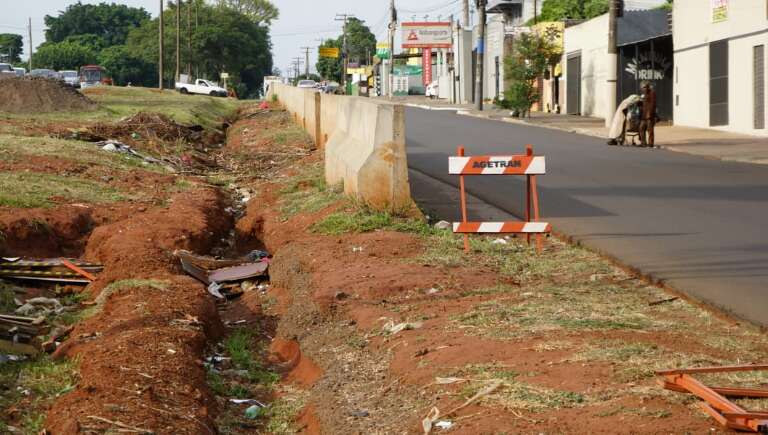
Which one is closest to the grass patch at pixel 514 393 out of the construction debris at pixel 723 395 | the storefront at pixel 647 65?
the construction debris at pixel 723 395

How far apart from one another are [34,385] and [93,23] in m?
161

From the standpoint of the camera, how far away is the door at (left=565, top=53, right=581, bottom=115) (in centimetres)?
5391

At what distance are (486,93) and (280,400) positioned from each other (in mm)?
74221

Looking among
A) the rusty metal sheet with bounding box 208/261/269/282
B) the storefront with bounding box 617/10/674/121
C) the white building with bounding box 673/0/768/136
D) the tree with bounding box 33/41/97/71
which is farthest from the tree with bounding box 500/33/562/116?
the tree with bounding box 33/41/97/71

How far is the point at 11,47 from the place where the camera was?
174m

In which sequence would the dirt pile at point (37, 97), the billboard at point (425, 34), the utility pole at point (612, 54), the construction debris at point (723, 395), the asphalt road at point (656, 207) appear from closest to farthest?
1. the construction debris at point (723, 395)
2. the asphalt road at point (656, 207)
3. the dirt pile at point (37, 97)
4. the utility pole at point (612, 54)
5. the billboard at point (425, 34)

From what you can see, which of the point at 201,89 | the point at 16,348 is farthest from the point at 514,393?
the point at 201,89

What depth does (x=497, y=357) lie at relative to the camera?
6.89 meters

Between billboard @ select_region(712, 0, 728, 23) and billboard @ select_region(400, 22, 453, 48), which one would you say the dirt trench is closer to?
billboard @ select_region(712, 0, 728, 23)

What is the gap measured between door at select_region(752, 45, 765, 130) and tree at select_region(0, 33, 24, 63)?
15022 centimetres

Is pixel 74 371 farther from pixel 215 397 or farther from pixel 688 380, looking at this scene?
pixel 688 380

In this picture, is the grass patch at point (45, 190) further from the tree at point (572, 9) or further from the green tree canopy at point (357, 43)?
the green tree canopy at point (357, 43)

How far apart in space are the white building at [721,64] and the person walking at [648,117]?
14.6ft

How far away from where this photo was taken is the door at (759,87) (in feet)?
102
